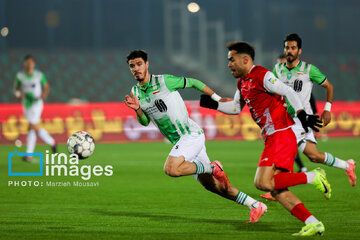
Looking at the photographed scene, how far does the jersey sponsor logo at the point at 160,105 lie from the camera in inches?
278

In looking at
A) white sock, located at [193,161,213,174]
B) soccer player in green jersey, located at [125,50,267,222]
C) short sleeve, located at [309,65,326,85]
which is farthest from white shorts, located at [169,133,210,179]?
short sleeve, located at [309,65,326,85]

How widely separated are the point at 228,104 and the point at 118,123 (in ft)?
43.4

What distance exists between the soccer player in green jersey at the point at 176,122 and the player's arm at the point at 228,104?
0.70 feet

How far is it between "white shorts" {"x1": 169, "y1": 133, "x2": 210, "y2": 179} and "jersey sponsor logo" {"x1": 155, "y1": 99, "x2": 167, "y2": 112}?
37 cm

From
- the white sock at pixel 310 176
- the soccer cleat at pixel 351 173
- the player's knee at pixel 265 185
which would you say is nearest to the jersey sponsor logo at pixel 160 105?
the player's knee at pixel 265 185

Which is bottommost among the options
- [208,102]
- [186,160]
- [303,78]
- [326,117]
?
[186,160]

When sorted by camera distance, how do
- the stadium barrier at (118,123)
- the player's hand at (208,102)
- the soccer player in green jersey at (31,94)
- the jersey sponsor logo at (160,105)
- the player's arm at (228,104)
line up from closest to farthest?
the player's arm at (228,104) < the player's hand at (208,102) < the jersey sponsor logo at (160,105) < the soccer player in green jersey at (31,94) < the stadium barrier at (118,123)

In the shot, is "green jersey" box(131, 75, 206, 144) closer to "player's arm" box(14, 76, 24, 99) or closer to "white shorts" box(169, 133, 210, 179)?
"white shorts" box(169, 133, 210, 179)

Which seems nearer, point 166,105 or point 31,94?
point 166,105

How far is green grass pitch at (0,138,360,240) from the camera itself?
609cm

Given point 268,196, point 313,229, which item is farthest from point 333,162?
point 313,229

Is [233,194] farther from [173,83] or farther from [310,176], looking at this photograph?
[173,83]

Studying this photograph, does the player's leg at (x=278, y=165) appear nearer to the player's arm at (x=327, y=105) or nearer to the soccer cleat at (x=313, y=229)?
the soccer cleat at (x=313, y=229)

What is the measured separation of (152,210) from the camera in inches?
300
